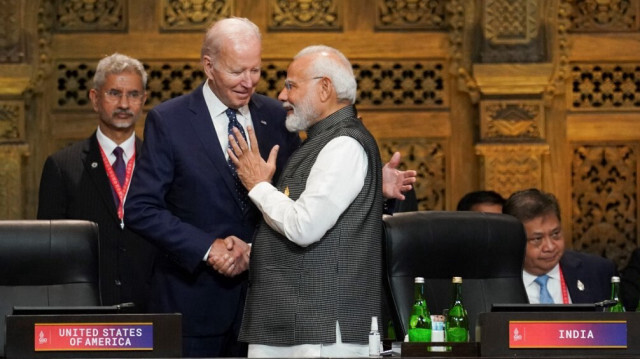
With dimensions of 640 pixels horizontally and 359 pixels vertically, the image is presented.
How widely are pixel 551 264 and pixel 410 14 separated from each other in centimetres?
176

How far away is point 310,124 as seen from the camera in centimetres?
376

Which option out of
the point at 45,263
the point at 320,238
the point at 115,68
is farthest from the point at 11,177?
the point at 320,238

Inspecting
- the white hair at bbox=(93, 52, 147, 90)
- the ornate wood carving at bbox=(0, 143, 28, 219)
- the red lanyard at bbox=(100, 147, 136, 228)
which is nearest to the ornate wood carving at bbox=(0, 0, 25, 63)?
the ornate wood carving at bbox=(0, 143, 28, 219)

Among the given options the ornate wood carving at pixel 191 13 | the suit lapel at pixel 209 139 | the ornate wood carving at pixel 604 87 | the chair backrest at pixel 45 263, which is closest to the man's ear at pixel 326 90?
the suit lapel at pixel 209 139

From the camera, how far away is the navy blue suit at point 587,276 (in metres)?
4.78

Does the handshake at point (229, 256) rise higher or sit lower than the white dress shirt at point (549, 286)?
higher

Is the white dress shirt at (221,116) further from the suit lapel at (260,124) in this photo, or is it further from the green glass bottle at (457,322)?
the green glass bottle at (457,322)

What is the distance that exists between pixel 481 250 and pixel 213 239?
884mm

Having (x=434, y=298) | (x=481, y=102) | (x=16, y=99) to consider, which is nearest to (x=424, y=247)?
(x=434, y=298)

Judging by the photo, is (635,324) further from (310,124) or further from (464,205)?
(464,205)

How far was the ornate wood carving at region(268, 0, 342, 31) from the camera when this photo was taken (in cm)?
598

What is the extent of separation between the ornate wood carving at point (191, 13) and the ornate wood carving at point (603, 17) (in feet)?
5.34

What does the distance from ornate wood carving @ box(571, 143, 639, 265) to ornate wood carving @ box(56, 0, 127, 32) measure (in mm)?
2195

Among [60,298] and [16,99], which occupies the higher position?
[16,99]
